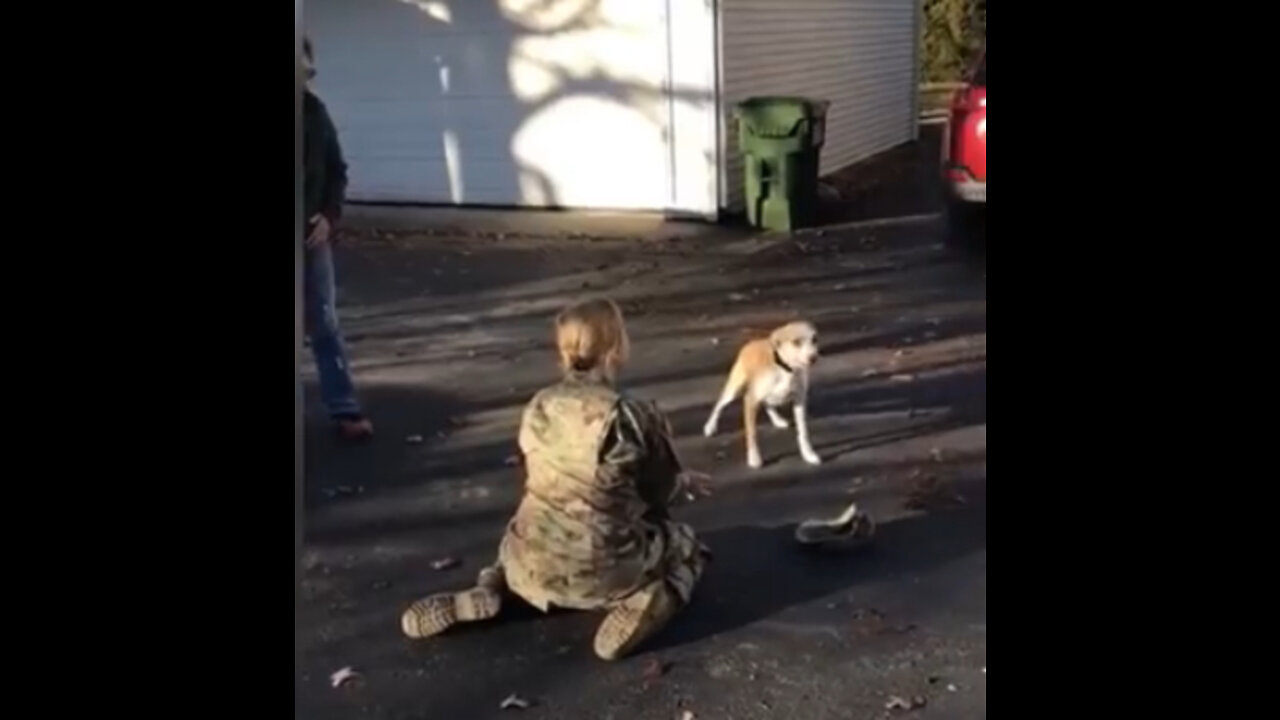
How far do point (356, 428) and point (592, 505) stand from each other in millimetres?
463

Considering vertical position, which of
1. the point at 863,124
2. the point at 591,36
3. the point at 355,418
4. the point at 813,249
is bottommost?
the point at 355,418

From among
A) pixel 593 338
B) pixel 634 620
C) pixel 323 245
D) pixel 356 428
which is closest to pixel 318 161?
pixel 323 245

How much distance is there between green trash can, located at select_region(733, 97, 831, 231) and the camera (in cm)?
289

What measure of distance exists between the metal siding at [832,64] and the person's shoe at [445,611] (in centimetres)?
88

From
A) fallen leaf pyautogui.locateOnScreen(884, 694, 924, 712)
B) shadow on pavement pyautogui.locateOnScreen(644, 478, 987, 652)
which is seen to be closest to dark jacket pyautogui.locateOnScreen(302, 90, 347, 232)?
shadow on pavement pyautogui.locateOnScreen(644, 478, 987, 652)

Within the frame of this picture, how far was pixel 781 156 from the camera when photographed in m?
2.89

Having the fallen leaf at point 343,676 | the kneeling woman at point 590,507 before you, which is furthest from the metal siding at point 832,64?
the fallen leaf at point 343,676
